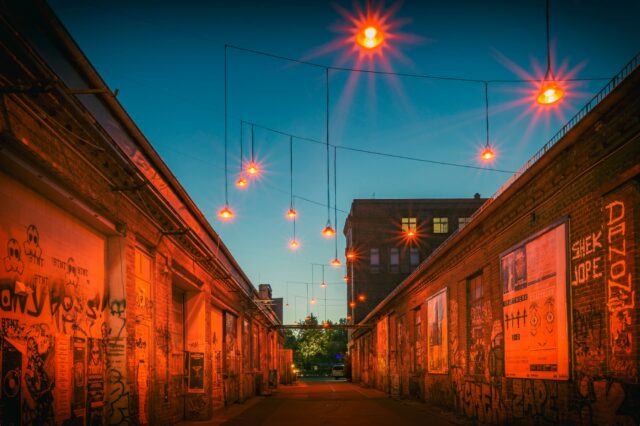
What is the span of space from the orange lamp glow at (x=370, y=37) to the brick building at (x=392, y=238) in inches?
2227

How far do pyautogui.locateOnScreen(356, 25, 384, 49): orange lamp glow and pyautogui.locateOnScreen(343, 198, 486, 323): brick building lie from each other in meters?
56.6

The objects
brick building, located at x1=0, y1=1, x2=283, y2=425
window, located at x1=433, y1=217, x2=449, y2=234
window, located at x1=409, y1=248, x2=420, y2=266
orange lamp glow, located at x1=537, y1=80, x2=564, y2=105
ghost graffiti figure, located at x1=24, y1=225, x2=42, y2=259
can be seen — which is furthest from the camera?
window, located at x1=409, y1=248, x2=420, y2=266

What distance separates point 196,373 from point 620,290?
532 inches

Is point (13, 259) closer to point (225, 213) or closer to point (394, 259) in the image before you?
point (225, 213)

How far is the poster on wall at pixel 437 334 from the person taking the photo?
21.2 m

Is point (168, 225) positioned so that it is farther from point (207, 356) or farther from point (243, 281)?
point (243, 281)

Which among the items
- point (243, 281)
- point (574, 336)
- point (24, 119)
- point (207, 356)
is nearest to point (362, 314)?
point (243, 281)

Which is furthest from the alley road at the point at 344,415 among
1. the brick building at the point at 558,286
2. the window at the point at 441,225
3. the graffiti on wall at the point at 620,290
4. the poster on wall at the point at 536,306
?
the window at the point at 441,225

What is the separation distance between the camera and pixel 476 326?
17828 mm

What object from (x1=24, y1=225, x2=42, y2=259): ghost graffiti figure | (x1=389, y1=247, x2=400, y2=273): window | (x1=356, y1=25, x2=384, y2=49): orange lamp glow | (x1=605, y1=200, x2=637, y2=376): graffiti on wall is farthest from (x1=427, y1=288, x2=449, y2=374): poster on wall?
(x1=389, y1=247, x2=400, y2=273): window

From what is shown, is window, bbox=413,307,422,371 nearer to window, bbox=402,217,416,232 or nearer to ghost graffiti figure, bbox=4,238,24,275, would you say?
ghost graffiti figure, bbox=4,238,24,275

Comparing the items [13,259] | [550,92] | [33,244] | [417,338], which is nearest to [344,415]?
[417,338]

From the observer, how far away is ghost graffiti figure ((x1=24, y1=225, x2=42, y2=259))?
26.1 feet

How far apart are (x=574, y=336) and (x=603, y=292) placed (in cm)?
143
